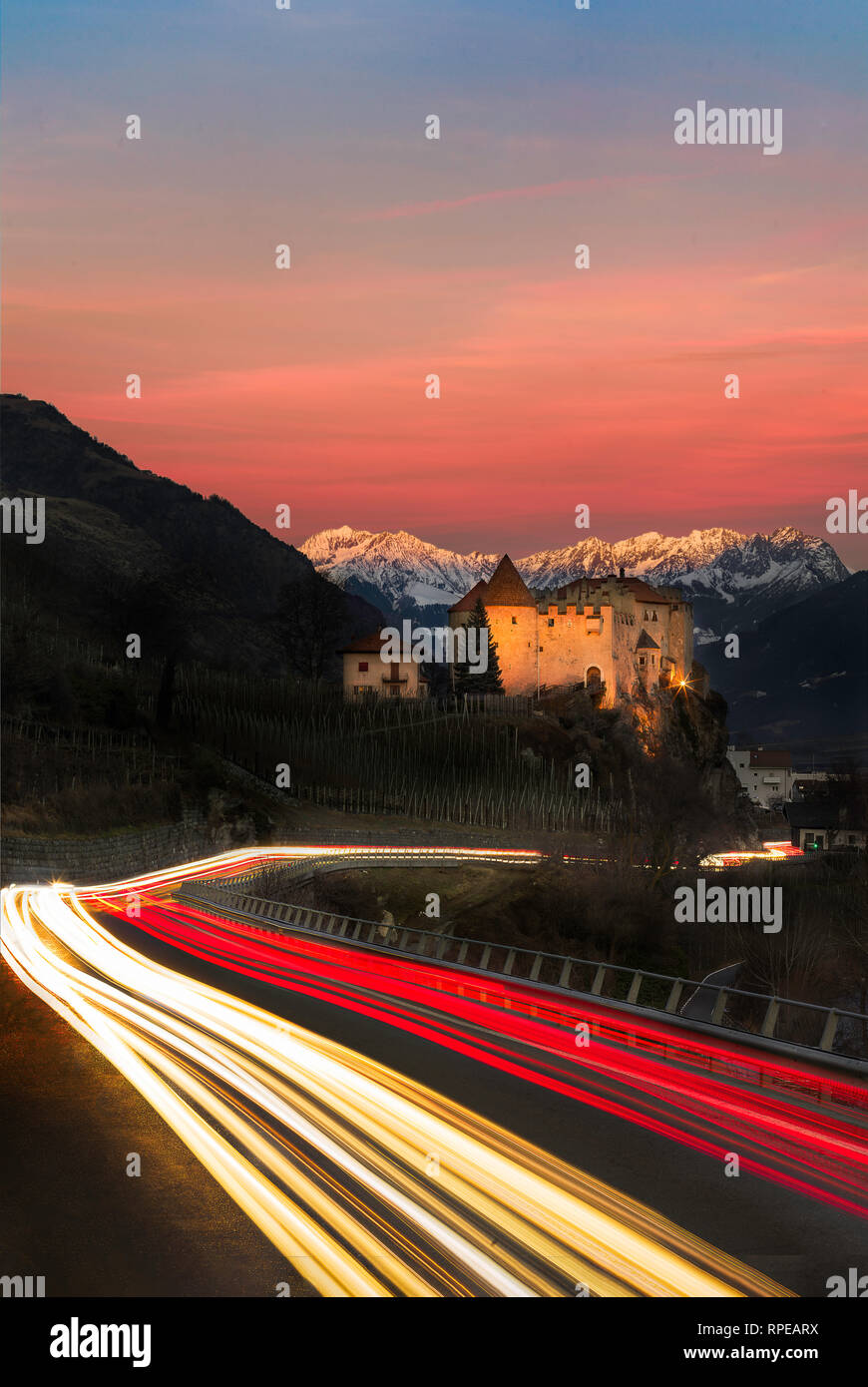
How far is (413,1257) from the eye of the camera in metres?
10.4

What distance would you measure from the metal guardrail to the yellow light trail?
545 cm

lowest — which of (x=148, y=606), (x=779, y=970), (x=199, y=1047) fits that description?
(x=779, y=970)

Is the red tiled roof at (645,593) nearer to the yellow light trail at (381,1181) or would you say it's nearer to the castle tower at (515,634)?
the castle tower at (515,634)

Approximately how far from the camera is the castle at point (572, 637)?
143 m

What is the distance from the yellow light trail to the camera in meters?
10.1

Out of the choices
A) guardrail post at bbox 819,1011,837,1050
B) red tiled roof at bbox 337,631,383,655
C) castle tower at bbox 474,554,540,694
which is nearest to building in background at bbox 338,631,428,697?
red tiled roof at bbox 337,631,383,655

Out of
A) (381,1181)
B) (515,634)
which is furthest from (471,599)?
(381,1181)

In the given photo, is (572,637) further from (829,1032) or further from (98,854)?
(829,1032)

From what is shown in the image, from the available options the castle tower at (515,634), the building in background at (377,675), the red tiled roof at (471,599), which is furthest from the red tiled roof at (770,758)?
the building in background at (377,675)

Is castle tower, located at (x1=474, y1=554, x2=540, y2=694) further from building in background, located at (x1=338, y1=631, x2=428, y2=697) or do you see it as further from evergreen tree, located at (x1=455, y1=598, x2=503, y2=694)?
building in background, located at (x1=338, y1=631, x2=428, y2=697)

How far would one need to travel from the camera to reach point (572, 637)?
143875 millimetres

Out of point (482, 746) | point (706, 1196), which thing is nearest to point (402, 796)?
point (482, 746)
